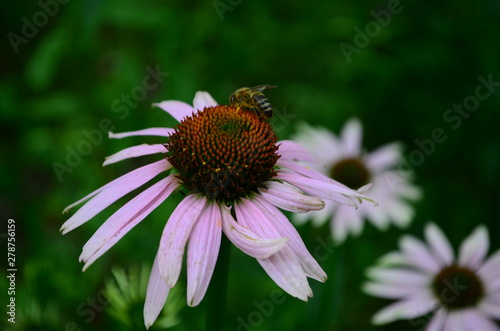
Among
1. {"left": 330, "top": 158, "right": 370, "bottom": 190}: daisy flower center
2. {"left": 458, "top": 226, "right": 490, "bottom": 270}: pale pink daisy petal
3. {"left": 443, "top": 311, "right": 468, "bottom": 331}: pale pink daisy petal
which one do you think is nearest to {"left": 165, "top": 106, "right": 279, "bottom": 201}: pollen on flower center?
{"left": 443, "top": 311, "right": 468, "bottom": 331}: pale pink daisy petal

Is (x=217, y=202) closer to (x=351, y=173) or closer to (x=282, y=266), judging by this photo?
(x=282, y=266)

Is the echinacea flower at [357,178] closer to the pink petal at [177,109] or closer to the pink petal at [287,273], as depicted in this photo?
the pink petal at [177,109]

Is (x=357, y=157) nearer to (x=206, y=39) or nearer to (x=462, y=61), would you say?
(x=462, y=61)

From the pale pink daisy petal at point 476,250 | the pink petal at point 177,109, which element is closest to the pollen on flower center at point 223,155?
the pink petal at point 177,109

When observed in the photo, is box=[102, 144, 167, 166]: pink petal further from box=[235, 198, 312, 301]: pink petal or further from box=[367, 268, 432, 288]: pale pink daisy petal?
box=[367, 268, 432, 288]: pale pink daisy petal

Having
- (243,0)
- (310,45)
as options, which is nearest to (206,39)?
(243,0)

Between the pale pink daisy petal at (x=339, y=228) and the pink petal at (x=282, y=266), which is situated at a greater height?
the pink petal at (x=282, y=266)
